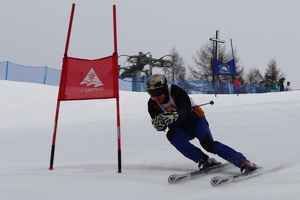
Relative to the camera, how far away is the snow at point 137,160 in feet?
10.1

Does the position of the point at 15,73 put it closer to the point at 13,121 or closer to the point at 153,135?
the point at 13,121

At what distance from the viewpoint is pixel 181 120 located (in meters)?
3.93

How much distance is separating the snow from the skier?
0.29 metres

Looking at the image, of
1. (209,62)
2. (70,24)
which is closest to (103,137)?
(70,24)

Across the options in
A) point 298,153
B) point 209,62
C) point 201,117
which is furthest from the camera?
point 209,62

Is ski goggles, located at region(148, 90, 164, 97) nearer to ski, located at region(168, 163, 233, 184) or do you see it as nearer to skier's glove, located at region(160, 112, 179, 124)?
skier's glove, located at region(160, 112, 179, 124)

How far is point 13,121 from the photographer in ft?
37.5

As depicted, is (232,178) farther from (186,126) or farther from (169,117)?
(186,126)

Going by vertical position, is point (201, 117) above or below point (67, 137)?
above

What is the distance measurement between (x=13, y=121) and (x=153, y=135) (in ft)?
19.8

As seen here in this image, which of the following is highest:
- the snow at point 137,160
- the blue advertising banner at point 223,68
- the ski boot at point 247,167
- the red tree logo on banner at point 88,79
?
the blue advertising banner at point 223,68

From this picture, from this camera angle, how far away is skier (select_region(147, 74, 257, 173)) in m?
3.62

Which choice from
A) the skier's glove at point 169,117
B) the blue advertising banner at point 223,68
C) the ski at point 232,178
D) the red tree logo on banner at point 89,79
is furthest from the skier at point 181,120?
the blue advertising banner at point 223,68

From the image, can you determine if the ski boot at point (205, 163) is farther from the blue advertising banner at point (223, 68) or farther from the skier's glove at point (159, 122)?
the blue advertising banner at point (223, 68)
